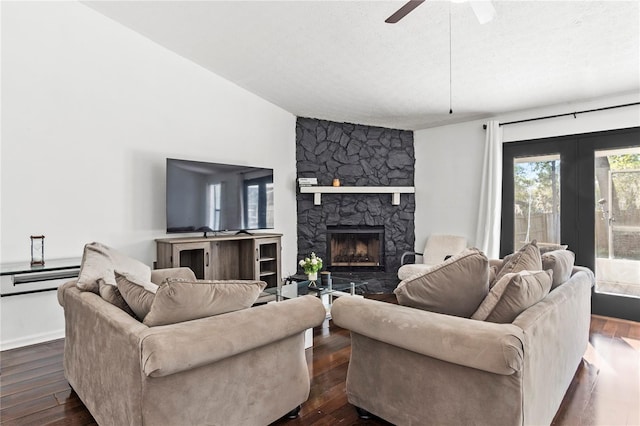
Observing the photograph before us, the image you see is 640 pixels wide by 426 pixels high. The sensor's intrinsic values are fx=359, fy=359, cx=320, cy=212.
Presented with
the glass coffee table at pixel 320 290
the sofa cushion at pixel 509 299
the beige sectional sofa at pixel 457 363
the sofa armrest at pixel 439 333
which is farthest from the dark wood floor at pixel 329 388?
the sofa cushion at pixel 509 299

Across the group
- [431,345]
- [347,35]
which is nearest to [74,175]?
[347,35]

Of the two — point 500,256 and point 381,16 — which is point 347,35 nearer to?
point 381,16

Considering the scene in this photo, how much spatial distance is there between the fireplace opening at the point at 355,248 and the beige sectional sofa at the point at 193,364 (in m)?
3.62

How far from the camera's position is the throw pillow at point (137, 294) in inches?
64.0

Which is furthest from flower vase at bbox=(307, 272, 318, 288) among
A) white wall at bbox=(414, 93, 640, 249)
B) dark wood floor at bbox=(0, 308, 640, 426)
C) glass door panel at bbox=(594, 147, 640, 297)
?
glass door panel at bbox=(594, 147, 640, 297)

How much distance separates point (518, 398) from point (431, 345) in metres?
0.36

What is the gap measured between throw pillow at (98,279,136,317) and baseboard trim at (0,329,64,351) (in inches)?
80.5

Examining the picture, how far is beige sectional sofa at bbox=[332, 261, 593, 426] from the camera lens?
141 cm

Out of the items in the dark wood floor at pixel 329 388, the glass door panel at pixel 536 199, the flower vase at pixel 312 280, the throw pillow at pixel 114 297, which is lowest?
the dark wood floor at pixel 329 388

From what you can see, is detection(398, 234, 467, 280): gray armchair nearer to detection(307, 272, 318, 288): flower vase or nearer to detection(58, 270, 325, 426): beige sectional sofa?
detection(307, 272, 318, 288): flower vase

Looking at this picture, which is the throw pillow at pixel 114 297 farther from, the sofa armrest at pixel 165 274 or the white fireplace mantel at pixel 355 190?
the white fireplace mantel at pixel 355 190

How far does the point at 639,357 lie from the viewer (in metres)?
2.80

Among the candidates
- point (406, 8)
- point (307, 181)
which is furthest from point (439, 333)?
point (307, 181)

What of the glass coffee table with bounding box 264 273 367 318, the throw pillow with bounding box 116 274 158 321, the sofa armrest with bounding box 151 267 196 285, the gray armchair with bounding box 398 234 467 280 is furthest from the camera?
the gray armchair with bounding box 398 234 467 280
